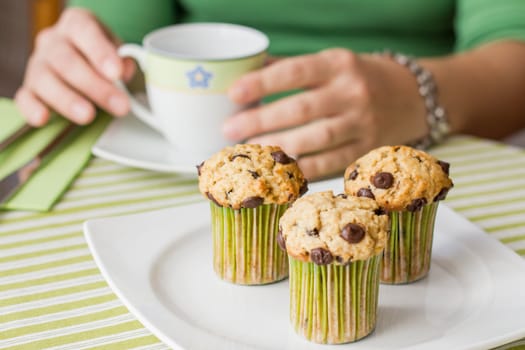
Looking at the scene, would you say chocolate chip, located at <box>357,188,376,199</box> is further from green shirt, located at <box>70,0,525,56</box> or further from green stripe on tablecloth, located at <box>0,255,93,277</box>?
green shirt, located at <box>70,0,525,56</box>

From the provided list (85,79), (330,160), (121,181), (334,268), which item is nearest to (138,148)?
(121,181)

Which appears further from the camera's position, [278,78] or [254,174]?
[278,78]

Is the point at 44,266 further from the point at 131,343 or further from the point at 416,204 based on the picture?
the point at 416,204

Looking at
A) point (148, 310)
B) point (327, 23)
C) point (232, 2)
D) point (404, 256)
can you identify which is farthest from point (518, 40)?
point (148, 310)

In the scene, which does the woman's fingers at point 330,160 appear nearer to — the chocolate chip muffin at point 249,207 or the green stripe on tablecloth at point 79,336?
the chocolate chip muffin at point 249,207

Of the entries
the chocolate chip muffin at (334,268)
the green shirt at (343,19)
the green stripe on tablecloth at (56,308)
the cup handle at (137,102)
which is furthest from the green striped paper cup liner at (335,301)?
the green shirt at (343,19)
